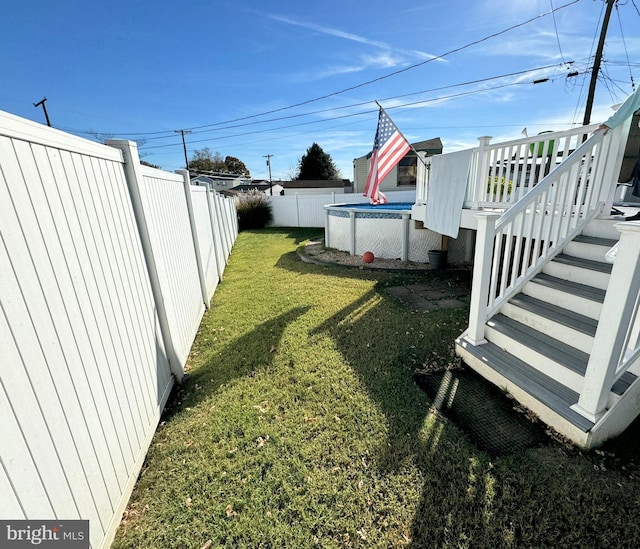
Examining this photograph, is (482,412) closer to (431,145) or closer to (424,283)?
(424,283)

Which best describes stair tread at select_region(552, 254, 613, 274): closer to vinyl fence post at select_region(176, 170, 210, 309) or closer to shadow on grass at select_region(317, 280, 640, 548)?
Result: shadow on grass at select_region(317, 280, 640, 548)

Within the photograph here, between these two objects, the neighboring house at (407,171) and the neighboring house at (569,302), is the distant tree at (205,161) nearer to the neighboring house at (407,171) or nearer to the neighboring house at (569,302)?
the neighboring house at (407,171)

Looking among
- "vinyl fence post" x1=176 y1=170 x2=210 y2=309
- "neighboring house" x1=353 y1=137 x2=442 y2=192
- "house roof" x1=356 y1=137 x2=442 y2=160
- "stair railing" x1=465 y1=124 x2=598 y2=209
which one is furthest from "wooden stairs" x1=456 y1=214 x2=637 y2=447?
"house roof" x1=356 y1=137 x2=442 y2=160

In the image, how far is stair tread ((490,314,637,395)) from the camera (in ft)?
7.36

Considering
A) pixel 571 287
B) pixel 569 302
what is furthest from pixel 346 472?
pixel 571 287

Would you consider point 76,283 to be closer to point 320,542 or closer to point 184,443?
point 184,443

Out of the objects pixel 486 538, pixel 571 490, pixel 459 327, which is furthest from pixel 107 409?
pixel 459 327

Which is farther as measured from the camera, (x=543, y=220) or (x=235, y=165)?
(x=235, y=165)

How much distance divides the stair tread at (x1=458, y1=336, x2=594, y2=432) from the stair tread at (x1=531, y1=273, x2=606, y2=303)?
89cm

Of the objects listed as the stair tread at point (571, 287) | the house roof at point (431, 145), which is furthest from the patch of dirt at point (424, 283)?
the house roof at point (431, 145)

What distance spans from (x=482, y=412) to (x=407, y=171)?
60.0ft

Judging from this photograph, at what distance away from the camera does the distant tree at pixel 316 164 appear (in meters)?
43.7

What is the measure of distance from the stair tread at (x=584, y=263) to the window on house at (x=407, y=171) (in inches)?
649

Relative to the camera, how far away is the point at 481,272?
10.2 feet
